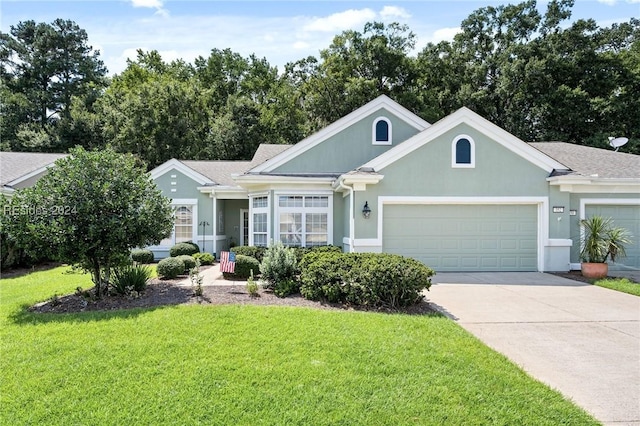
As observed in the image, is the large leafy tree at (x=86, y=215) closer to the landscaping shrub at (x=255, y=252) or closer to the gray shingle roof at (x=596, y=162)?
the landscaping shrub at (x=255, y=252)

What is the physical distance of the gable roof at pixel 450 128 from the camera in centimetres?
1205

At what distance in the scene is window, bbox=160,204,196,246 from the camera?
17.2 meters

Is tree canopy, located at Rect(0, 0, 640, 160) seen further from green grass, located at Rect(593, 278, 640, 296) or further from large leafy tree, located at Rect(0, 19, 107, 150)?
green grass, located at Rect(593, 278, 640, 296)

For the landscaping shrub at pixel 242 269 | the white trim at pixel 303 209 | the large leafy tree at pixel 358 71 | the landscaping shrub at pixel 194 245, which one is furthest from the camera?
the large leafy tree at pixel 358 71

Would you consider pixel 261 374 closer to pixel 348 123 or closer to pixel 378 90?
pixel 348 123

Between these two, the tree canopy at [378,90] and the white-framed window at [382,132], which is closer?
the white-framed window at [382,132]

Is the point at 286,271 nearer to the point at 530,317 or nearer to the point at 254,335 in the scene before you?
the point at 254,335

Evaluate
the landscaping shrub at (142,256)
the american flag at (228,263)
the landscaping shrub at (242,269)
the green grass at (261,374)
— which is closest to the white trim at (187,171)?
the landscaping shrub at (142,256)

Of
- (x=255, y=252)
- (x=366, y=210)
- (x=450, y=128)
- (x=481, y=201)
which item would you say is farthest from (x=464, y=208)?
(x=255, y=252)

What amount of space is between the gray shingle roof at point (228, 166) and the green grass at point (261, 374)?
11.6m

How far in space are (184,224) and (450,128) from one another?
12105mm

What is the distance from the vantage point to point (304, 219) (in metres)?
13.9

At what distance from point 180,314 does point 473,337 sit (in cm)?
511

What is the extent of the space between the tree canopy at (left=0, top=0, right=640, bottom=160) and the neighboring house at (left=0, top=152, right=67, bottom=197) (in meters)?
10.2
